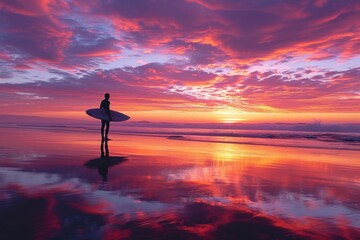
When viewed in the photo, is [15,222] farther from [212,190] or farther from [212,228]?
[212,190]

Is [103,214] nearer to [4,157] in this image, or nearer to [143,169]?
[143,169]

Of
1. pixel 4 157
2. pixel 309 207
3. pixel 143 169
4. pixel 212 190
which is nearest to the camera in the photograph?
pixel 309 207

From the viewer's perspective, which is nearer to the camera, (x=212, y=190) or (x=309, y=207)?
Answer: (x=309, y=207)

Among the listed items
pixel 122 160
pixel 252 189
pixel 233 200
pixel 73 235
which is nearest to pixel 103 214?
pixel 73 235

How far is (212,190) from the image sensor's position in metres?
5.93

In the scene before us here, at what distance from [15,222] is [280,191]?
4676 mm

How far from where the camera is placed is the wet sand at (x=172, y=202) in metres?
3.65

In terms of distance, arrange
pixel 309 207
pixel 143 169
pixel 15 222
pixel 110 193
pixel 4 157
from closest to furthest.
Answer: pixel 15 222 < pixel 309 207 < pixel 110 193 < pixel 143 169 < pixel 4 157

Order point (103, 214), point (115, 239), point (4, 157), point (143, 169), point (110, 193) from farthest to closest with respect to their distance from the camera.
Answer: point (4, 157), point (143, 169), point (110, 193), point (103, 214), point (115, 239)

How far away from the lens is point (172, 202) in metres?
4.97

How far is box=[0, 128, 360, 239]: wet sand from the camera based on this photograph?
365 centimetres

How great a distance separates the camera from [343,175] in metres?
8.25

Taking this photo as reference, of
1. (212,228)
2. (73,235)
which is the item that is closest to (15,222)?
(73,235)

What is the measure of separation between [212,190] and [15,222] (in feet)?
11.4
